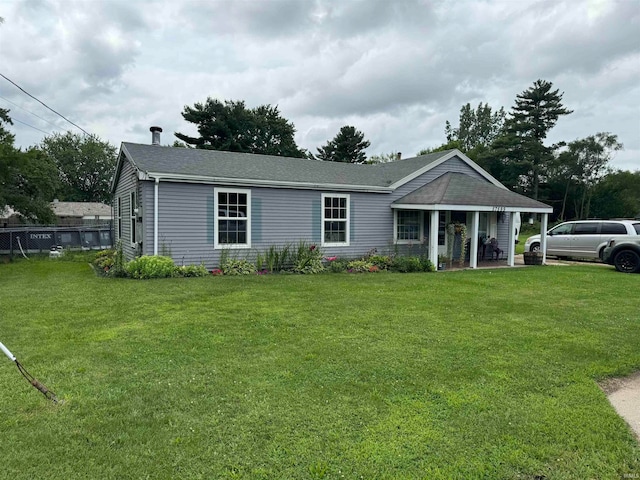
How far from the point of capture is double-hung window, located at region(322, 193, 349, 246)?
12828mm

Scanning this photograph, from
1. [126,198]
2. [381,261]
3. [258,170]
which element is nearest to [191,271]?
[258,170]

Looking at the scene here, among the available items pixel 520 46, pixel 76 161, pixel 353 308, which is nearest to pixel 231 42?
pixel 520 46

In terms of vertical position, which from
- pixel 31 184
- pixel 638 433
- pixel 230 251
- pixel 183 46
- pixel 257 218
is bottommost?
pixel 638 433

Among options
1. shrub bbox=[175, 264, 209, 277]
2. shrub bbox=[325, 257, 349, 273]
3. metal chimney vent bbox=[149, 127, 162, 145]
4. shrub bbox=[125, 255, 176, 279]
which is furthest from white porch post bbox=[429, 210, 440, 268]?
metal chimney vent bbox=[149, 127, 162, 145]

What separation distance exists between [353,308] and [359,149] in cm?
3944

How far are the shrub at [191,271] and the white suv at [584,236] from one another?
44.4 ft

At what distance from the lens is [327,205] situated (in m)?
12.9

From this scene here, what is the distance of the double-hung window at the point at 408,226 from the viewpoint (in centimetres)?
1415

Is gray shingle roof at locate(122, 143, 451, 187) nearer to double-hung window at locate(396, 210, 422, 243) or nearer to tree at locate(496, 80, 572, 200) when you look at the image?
double-hung window at locate(396, 210, 422, 243)

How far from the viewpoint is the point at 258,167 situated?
42.5 feet

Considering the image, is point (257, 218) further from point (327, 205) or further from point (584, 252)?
point (584, 252)

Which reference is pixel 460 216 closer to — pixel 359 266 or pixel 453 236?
pixel 453 236

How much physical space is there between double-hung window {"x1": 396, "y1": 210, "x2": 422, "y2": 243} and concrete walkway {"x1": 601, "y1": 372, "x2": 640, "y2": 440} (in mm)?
10256

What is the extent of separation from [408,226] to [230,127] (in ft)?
91.9
